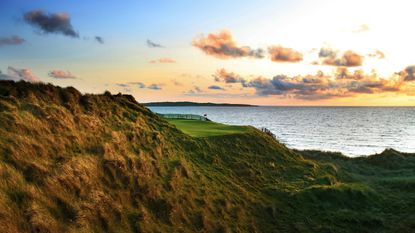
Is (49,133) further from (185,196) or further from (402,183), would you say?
(402,183)

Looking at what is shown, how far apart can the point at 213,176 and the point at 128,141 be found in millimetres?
5430

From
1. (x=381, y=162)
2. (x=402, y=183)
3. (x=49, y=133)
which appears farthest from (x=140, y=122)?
(x=381, y=162)

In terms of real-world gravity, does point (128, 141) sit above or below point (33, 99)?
below

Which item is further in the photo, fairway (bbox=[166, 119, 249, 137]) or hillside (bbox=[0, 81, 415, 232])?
fairway (bbox=[166, 119, 249, 137])

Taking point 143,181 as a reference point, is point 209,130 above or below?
above

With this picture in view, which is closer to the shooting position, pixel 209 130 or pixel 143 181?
pixel 143 181

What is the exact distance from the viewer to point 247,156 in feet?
89.3

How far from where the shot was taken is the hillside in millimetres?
11797

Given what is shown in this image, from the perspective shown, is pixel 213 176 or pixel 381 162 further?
pixel 381 162

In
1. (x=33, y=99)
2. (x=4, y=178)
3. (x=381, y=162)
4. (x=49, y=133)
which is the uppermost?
(x=33, y=99)

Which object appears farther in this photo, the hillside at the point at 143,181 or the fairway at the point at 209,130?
the fairway at the point at 209,130

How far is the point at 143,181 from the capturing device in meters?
15.4

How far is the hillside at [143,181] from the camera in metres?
11.8

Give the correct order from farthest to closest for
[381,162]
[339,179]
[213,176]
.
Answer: [381,162] < [339,179] < [213,176]
